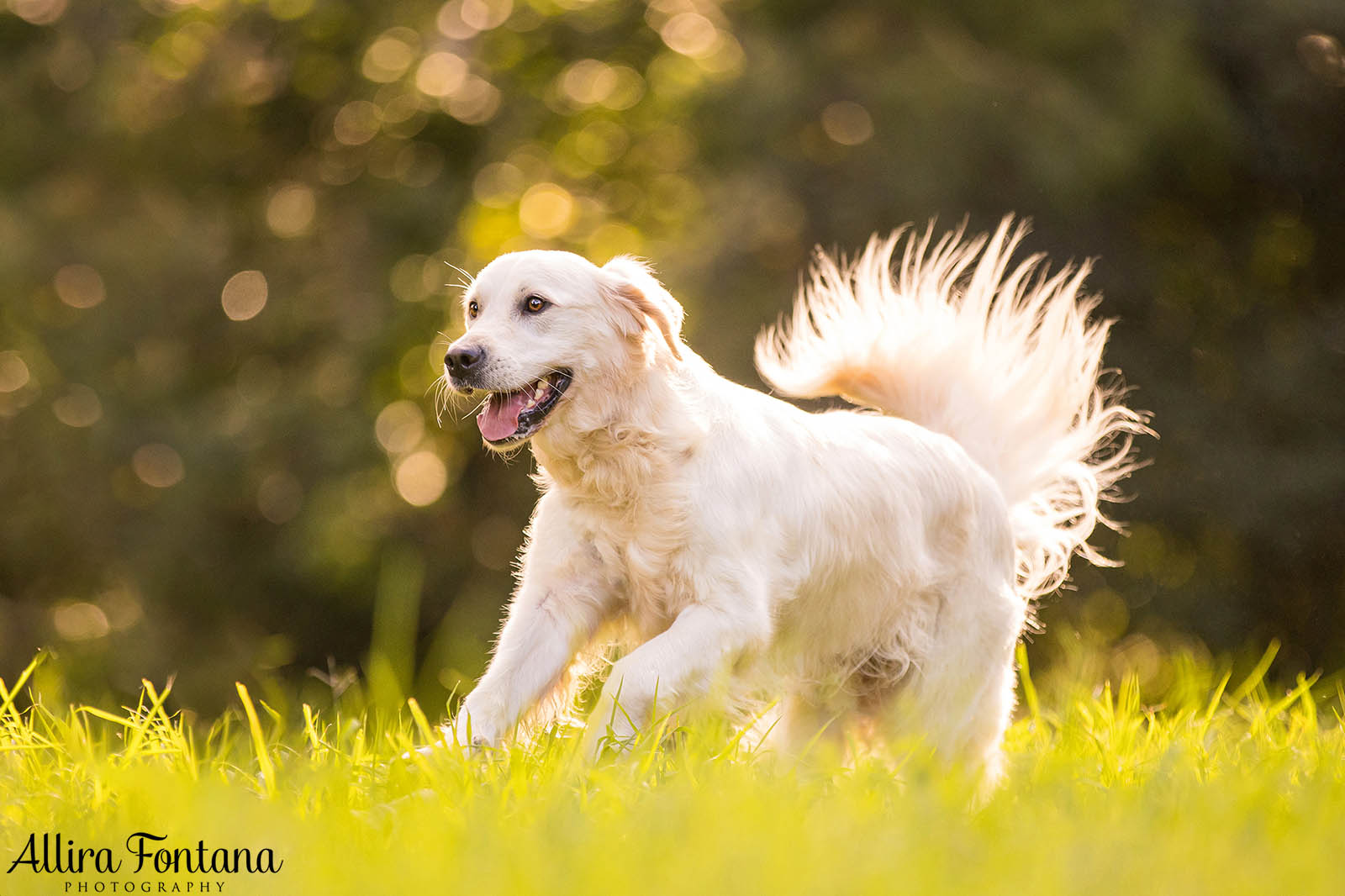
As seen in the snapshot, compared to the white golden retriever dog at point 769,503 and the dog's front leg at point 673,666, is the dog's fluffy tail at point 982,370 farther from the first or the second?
the dog's front leg at point 673,666

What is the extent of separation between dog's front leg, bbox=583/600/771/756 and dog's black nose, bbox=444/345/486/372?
0.89 m

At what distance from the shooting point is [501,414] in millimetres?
3982

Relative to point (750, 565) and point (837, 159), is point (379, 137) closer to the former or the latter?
point (837, 159)

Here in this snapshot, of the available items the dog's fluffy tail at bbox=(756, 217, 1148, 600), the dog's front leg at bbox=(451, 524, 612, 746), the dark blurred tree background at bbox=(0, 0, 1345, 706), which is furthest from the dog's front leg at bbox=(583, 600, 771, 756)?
the dark blurred tree background at bbox=(0, 0, 1345, 706)

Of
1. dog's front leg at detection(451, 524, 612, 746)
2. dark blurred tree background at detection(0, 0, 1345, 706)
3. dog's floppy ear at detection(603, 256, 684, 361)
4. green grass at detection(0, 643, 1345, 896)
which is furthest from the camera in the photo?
dark blurred tree background at detection(0, 0, 1345, 706)

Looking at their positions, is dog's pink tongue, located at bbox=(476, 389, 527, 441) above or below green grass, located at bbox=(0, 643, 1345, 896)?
above

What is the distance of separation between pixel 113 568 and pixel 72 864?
10.1m

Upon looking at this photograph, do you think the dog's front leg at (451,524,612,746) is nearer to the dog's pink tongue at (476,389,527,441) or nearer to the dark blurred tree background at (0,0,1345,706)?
the dog's pink tongue at (476,389,527,441)

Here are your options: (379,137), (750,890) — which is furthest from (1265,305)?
(750,890)

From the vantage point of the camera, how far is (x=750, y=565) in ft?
12.9

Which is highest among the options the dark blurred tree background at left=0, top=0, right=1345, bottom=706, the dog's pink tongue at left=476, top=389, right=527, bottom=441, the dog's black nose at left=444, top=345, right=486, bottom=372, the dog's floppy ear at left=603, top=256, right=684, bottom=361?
the dog's floppy ear at left=603, top=256, right=684, bottom=361

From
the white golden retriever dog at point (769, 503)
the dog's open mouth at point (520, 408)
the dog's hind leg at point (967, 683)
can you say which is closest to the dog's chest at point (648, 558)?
the white golden retriever dog at point (769, 503)

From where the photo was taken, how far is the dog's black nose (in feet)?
12.7

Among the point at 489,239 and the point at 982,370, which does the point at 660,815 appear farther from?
the point at 489,239
